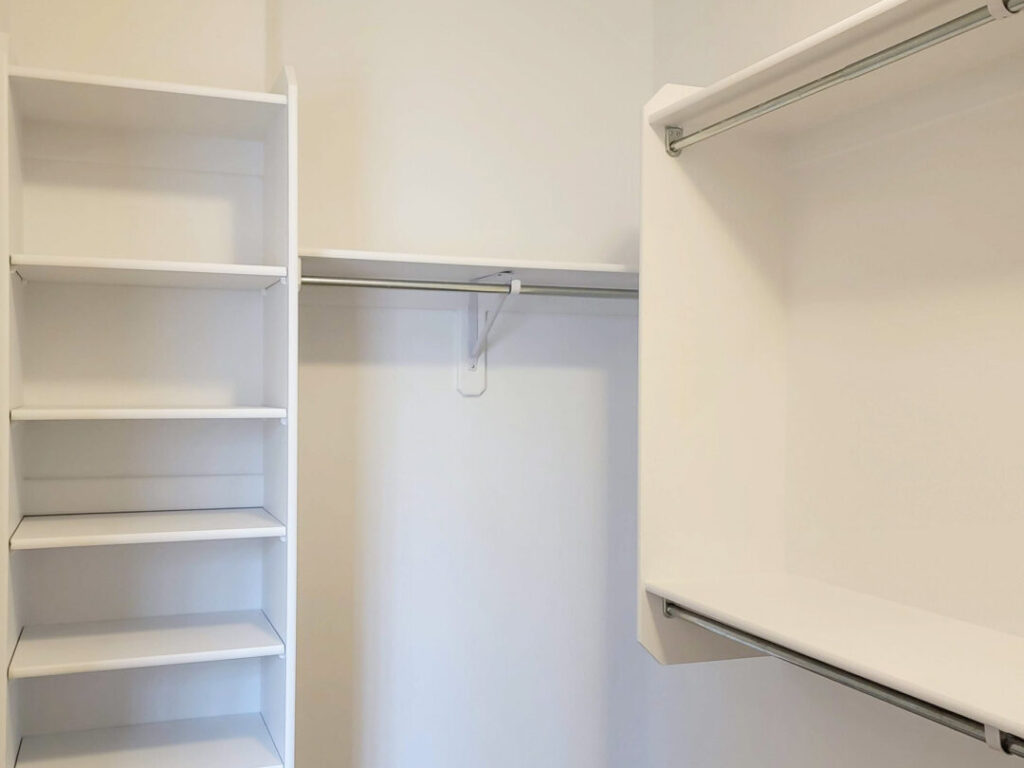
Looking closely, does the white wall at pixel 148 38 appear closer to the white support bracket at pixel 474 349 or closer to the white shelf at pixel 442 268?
the white shelf at pixel 442 268

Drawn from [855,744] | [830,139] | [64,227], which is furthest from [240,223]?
[855,744]

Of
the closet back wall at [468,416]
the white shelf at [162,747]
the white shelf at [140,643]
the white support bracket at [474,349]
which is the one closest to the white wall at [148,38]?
the closet back wall at [468,416]

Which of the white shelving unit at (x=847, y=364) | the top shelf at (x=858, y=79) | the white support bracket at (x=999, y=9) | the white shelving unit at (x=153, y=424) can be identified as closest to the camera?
the white support bracket at (x=999, y=9)

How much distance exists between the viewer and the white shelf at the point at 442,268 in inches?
83.8

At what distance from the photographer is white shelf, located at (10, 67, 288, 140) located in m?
1.87

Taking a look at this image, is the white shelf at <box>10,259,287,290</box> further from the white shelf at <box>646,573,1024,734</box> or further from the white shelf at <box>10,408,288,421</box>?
the white shelf at <box>646,573,1024,734</box>

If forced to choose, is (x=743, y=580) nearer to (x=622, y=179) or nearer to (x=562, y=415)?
(x=562, y=415)

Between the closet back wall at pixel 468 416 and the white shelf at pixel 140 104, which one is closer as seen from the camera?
the white shelf at pixel 140 104

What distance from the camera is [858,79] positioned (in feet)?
5.43

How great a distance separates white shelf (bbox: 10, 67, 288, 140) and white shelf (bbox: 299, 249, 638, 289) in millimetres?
318

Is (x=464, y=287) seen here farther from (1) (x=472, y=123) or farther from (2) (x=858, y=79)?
(2) (x=858, y=79)

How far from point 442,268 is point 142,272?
0.65 metres

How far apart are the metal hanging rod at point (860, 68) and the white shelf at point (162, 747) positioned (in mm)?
1498

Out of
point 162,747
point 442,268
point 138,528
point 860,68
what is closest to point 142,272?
point 138,528
